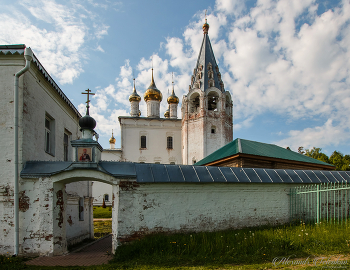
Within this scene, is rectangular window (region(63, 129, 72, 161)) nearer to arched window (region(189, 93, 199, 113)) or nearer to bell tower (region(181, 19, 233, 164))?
bell tower (region(181, 19, 233, 164))

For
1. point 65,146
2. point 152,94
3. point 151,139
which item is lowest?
point 65,146

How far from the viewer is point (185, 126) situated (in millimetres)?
26812

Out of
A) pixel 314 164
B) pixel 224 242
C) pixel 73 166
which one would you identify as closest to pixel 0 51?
pixel 73 166

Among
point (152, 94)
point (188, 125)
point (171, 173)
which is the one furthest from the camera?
point (152, 94)

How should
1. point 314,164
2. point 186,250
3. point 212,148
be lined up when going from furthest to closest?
point 212,148
point 314,164
point 186,250

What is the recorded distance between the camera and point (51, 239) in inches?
270

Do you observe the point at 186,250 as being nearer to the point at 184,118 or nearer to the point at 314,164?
the point at 314,164

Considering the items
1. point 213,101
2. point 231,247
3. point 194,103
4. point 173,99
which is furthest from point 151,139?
point 231,247

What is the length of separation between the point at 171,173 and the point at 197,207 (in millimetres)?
1151

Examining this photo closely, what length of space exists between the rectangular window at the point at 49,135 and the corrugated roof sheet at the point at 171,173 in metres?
2.01

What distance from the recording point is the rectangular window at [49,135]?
9.16m

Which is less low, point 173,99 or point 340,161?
point 173,99

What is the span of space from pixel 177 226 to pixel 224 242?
52.7 inches

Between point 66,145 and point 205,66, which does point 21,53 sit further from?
point 205,66
